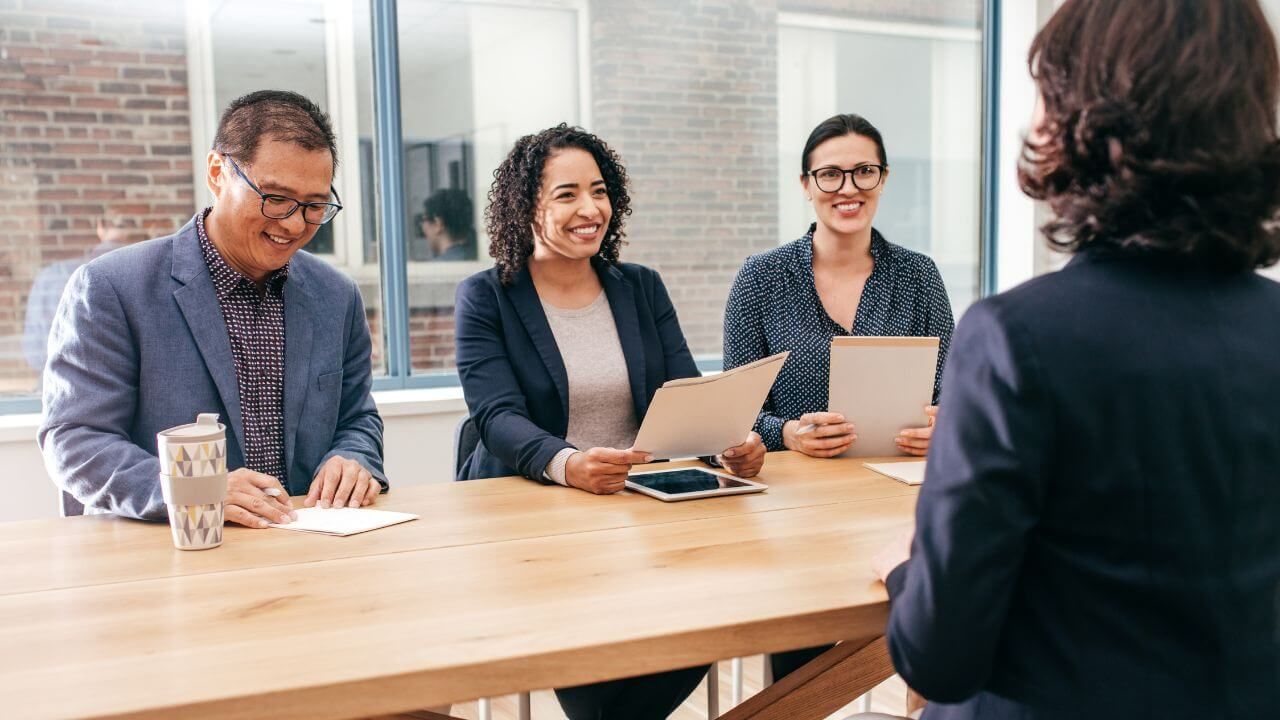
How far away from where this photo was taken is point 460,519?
1725mm

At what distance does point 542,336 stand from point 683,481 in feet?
1.81

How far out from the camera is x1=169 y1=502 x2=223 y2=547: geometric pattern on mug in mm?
1525

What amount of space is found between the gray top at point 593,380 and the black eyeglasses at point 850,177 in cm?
69

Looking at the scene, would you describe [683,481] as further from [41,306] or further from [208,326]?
[41,306]

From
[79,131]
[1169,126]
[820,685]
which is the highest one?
[79,131]

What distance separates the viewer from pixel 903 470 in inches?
80.8

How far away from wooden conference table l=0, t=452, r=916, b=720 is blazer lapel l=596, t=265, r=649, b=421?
1.81 feet

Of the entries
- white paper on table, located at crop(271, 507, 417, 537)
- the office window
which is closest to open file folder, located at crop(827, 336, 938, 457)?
white paper on table, located at crop(271, 507, 417, 537)

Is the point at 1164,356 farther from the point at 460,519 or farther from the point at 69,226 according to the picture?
the point at 69,226

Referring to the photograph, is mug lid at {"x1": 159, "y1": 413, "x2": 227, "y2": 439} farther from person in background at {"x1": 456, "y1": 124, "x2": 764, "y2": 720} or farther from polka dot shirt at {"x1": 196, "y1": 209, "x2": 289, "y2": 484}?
person in background at {"x1": 456, "y1": 124, "x2": 764, "y2": 720}

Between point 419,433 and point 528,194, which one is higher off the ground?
point 528,194

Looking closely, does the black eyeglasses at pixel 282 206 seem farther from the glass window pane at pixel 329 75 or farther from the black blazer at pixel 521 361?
the glass window pane at pixel 329 75

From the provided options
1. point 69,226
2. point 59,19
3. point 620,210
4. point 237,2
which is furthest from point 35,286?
point 620,210

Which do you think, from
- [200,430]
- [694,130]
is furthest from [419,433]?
[200,430]
